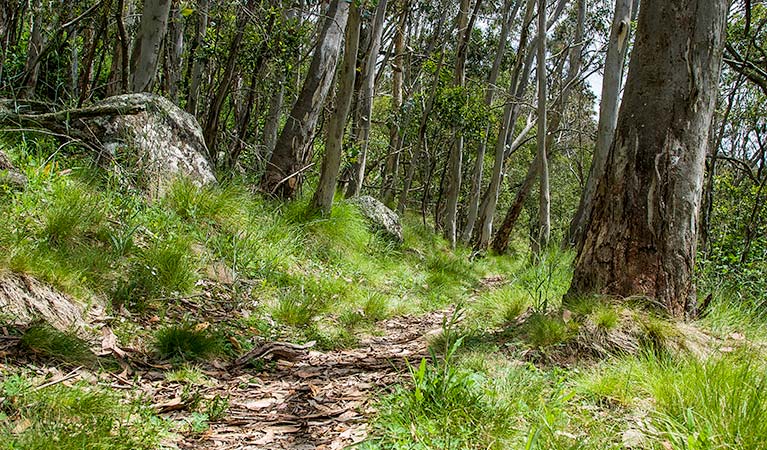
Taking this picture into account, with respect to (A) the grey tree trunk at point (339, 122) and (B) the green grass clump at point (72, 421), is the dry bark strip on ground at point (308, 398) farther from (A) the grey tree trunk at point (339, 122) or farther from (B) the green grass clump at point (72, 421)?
(A) the grey tree trunk at point (339, 122)

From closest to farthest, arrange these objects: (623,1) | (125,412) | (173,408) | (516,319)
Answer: (125,412), (173,408), (516,319), (623,1)

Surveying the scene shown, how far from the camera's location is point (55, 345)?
2.75 meters

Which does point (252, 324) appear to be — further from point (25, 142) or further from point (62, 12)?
point (62, 12)

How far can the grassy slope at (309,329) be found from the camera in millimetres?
2006

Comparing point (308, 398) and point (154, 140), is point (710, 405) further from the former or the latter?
point (154, 140)

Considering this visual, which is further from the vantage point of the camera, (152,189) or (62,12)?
(62,12)

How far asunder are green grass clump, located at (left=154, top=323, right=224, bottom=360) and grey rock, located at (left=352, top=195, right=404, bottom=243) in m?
5.44

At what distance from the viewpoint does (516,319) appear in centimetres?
396

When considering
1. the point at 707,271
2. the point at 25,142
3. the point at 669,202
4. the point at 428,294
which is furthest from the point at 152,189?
the point at 707,271

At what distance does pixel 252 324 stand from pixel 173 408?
1.56 metres

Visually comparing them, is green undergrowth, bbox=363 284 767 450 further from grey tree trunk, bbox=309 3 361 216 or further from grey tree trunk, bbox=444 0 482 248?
grey tree trunk, bbox=444 0 482 248

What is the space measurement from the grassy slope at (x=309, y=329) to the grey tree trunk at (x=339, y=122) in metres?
0.31

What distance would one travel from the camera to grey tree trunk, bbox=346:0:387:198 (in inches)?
313

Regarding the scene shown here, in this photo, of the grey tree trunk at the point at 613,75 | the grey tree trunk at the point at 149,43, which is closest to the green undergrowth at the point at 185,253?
the grey tree trunk at the point at 149,43
